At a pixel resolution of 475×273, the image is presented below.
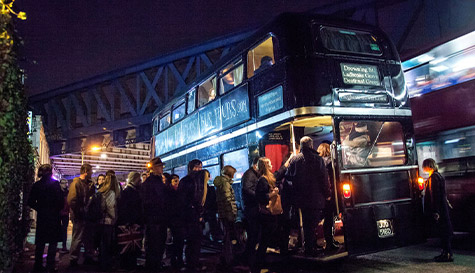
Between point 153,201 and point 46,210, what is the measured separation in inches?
63.5

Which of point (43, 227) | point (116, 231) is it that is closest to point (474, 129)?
point (116, 231)

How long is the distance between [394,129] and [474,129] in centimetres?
173

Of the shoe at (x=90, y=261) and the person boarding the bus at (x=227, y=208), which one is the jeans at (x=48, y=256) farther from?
the person boarding the bus at (x=227, y=208)

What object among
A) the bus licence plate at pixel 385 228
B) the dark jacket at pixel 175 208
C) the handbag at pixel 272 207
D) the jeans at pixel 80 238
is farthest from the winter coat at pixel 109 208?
the bus licence plate at pixel 385 228

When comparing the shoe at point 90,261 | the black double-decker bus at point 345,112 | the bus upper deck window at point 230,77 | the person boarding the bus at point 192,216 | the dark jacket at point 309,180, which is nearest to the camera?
the dark jacket at point 309,180

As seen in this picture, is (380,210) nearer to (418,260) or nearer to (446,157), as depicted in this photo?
(418,260)

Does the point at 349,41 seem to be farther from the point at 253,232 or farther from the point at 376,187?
the point at 253,232

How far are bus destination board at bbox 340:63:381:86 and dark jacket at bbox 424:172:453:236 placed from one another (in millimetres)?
1850

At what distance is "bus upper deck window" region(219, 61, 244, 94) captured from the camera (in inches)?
288

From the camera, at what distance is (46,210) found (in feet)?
18.7

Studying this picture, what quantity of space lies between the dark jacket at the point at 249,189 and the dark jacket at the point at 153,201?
54.3 inches

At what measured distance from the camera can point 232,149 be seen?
744cm

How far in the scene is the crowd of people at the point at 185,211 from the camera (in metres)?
5.45

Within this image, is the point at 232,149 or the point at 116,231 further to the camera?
the point at 232,149
